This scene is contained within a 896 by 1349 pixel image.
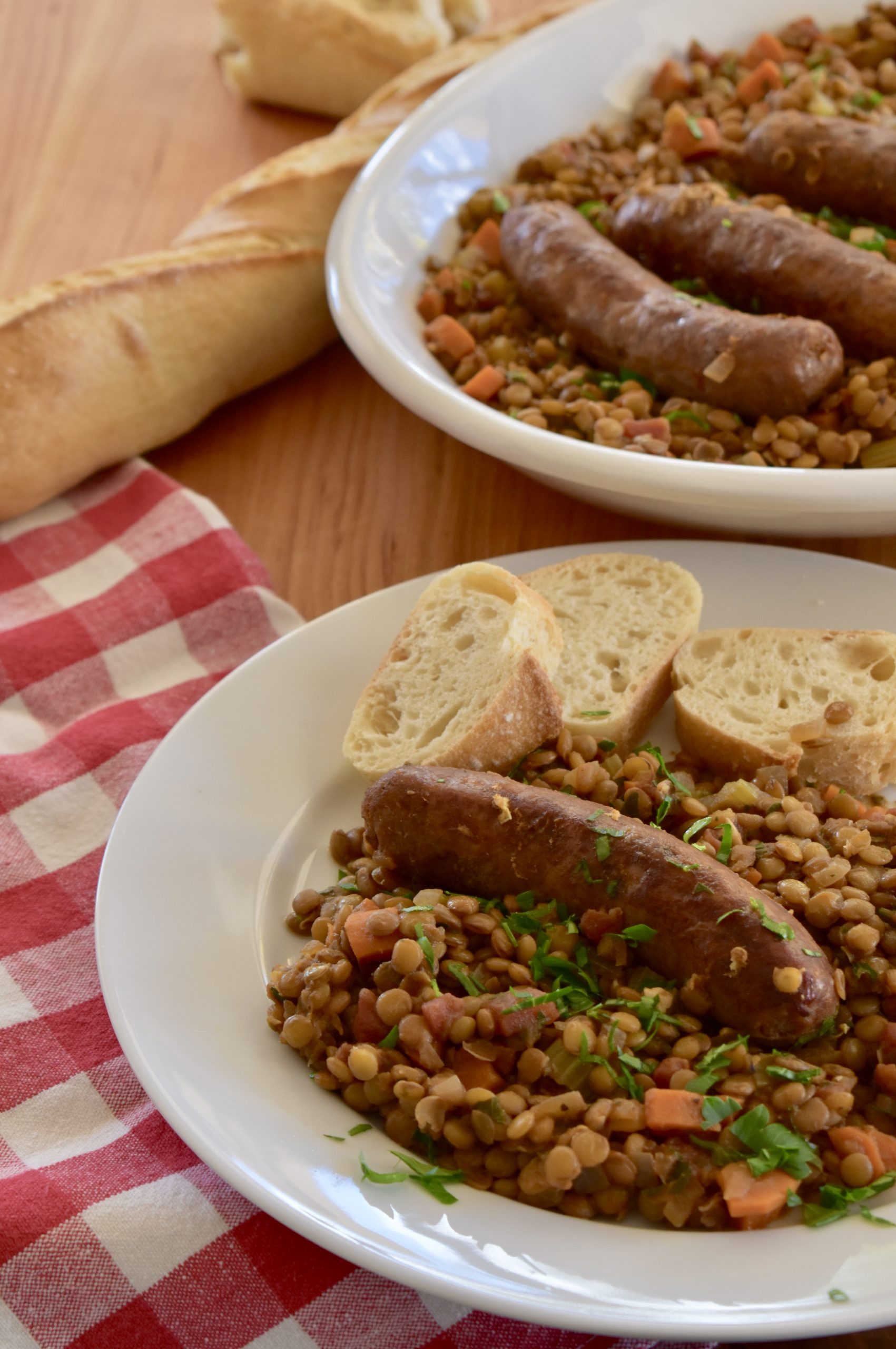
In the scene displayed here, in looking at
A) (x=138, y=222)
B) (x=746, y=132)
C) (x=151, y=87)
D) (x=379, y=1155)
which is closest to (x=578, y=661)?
(x=379, y=1155)

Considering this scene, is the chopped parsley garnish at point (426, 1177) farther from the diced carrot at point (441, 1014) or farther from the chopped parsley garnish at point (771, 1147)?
the chopped parsley garnish at point (771, 1147)

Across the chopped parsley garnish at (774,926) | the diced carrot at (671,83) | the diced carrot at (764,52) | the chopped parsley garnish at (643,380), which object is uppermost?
the diced carrot at (764,52)

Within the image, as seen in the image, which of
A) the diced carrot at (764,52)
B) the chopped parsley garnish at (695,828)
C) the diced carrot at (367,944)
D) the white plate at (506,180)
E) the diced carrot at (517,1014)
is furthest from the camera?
the diced carrot at (764,52)

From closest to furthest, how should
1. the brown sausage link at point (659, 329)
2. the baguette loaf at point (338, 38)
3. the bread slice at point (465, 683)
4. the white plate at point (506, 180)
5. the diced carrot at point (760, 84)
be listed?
the bread slice at point (465, 683)
the white plate at point (506, 180)
the brown sausage link at point (659, 329)
the diced carrot at point (760, 84)
the baguette loaf at point (338, 38)

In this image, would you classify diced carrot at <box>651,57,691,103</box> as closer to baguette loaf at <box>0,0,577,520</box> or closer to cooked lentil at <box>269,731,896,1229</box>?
baguette loaf at <box>0,0,577,520</box>

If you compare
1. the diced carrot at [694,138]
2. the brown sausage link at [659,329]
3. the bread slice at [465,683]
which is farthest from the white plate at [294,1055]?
the diced carrot at [694,138]

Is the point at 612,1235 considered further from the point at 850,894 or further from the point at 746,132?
the point at 746,132
